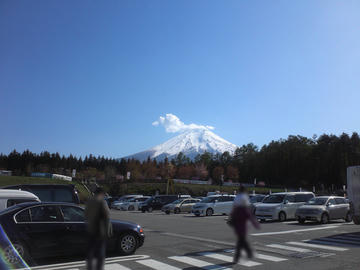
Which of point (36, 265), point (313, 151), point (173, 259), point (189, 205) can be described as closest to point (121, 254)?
point (173, 259)

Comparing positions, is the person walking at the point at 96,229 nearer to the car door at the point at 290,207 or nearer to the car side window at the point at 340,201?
the car door at the point at 290,207

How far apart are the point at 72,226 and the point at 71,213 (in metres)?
1.22

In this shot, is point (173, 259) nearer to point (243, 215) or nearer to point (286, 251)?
point (286, 251)

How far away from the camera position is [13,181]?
67250 mm

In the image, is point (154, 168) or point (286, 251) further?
point (154, 168)

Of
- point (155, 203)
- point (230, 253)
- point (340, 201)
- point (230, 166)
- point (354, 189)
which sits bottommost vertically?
point (155, 203)

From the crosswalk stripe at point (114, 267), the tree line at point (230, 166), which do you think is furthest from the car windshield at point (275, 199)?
the tree line at point (230, 166)

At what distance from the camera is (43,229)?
8906 millimetres

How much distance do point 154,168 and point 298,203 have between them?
10729 cm

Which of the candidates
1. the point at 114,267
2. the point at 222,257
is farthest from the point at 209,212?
the point at 114,267

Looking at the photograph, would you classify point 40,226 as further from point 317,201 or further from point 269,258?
point 317,201

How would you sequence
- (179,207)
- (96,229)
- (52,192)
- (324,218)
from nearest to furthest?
(96,229), (52,192), (324,218), (179,207)

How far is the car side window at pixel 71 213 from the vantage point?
9.03 m

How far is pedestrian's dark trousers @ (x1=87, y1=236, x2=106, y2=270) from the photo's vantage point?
2.04ft
